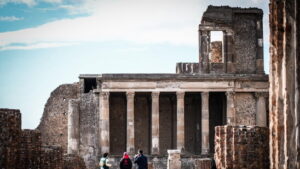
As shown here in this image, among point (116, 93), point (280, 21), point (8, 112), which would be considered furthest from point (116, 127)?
point (280, 21)

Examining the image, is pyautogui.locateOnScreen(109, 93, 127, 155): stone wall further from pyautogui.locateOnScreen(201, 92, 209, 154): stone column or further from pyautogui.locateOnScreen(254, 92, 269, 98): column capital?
pyautogui.locateOnScreen(254, 92, 269, 98): column capital

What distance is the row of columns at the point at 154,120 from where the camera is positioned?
36531 millimetres

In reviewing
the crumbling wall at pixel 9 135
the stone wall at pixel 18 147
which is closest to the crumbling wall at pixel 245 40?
the stone wall at pixel 18 147

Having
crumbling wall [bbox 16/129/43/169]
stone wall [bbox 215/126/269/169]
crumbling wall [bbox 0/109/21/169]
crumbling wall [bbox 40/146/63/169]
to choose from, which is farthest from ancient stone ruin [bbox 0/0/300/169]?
stone wall [bbox 215/126/269/169]

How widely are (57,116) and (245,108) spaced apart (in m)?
12.1

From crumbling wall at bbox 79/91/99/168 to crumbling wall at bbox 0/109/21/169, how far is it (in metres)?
23.4

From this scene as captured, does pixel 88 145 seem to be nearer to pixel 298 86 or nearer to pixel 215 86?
pixel 215 86

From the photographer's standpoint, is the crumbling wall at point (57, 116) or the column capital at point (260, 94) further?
the crumbling wall at point (57, 116)

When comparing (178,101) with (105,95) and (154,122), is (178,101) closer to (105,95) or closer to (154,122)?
(154,122)

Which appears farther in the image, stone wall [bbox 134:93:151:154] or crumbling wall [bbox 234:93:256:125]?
stone wall [bbox 134:93:151:154]

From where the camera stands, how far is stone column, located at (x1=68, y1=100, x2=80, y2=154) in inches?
1467

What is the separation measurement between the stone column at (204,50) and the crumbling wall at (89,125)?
23.1ft

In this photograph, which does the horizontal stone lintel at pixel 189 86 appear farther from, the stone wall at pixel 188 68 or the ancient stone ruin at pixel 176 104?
the stone wall at pixel 188 68

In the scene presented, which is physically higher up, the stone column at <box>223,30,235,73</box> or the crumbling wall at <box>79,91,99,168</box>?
the stone column at <box>223,30,235,73</box>
